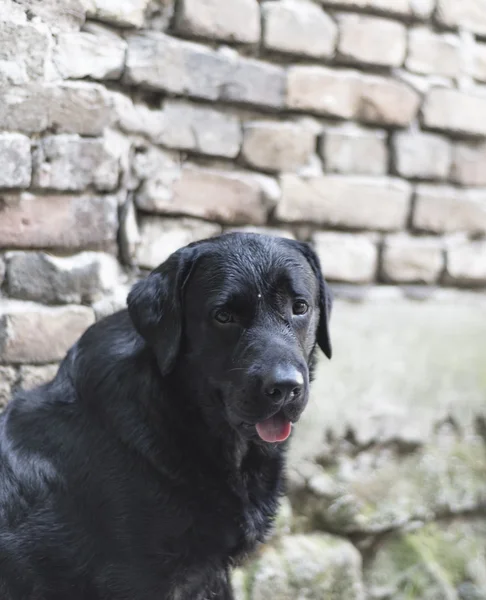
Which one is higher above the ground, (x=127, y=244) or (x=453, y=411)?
(x=127, y=244)

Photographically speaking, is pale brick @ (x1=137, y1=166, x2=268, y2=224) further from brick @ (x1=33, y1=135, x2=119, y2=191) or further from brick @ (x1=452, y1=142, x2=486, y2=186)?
brick @ (x1=452, y1=142, x2=486, y2=186)

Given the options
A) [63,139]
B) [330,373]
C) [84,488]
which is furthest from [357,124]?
[84,488]

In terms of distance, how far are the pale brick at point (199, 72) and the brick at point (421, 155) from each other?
45 centimetres

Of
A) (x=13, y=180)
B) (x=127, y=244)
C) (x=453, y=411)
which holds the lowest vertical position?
(x=453, y=411)

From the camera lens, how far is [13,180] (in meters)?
2.14

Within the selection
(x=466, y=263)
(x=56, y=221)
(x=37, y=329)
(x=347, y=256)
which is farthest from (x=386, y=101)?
(x=37, y=329)

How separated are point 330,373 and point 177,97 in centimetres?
96

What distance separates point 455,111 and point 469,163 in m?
0.18

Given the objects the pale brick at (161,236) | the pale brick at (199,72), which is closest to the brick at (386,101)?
the pale brick at (199,72)

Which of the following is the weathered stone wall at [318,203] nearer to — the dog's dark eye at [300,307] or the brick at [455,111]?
the brick at [455,111]

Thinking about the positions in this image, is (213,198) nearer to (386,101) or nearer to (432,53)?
(386,101)

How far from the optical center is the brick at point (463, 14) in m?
2.72

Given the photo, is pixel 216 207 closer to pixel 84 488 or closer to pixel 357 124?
pixel 357 124

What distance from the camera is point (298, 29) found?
2.50 meters
